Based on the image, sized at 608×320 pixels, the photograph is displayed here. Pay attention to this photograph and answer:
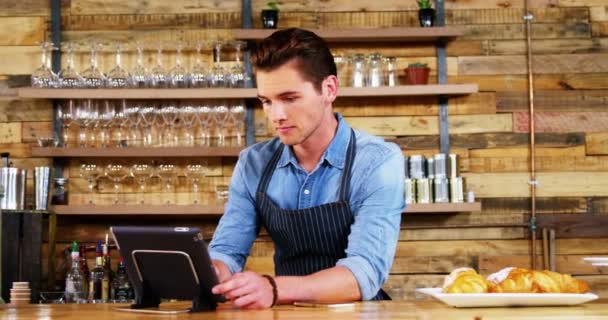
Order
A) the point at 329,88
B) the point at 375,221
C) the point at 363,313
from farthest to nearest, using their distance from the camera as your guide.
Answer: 1. the point at 329,88
2. the point at 375,221
3. the point at 363,313

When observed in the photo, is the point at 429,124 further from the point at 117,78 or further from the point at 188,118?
the point at 117,78

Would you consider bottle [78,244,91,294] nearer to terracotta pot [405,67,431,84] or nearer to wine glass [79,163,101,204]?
wine glass [79,163,101,204]

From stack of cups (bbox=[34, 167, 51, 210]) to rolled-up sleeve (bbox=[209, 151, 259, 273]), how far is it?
212 centimetres

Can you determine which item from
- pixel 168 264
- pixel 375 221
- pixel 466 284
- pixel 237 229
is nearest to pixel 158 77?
pixel 237 229

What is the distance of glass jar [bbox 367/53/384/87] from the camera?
16.5 ft

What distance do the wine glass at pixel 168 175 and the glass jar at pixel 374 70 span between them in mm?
1077

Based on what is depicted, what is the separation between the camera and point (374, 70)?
5.04 m

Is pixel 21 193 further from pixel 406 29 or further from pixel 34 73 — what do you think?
pixel 406 29

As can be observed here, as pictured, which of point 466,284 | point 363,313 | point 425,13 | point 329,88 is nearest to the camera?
point 363,313

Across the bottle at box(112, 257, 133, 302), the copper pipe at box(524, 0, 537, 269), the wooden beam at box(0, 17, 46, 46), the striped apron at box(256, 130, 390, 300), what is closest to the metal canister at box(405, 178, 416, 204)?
the copper pipe at box(524, 0, 537, 269)

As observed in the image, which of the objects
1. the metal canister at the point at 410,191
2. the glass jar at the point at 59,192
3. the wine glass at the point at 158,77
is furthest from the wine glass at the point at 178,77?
the metal canister at the point at 410,191

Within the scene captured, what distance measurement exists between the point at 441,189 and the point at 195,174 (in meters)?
1.23

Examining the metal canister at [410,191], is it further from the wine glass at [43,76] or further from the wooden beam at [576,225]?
the wine glass at [43,76]

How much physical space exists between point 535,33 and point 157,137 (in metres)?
2.00
